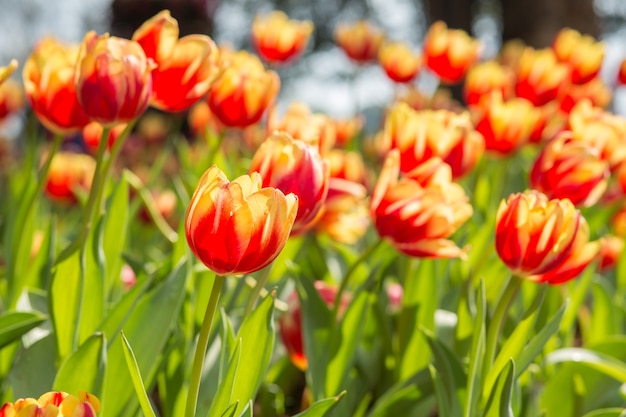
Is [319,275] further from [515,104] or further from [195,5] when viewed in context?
[195,5]

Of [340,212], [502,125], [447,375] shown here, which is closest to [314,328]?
[447,375]

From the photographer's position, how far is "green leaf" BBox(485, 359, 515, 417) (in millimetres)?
774

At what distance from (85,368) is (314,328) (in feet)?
1.12

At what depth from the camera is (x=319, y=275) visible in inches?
57.3

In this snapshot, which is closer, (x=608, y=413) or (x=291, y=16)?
(x=608, y=413)

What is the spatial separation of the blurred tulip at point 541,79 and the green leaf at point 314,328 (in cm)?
92

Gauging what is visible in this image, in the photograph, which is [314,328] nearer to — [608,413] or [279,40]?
[608,413]

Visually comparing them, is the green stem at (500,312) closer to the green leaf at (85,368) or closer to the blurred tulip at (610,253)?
the green leaf at (85,368)

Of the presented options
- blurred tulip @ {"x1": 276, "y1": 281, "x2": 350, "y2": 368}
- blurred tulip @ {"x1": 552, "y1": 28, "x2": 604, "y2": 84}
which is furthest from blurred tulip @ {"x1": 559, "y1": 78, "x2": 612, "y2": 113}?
blurred tulip @ {"x1": 276, "y1": 281, "x2": 350, "y2": 368}

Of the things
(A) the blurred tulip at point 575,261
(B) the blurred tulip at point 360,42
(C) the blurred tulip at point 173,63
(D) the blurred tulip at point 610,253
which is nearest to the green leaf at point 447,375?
(A) the blurred tulip at point 575,261

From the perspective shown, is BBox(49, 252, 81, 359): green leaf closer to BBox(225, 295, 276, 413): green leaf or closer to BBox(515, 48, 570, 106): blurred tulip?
BBox(225, 295, 276, 413): green leaf

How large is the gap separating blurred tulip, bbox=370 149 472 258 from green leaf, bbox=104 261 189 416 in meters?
0.26

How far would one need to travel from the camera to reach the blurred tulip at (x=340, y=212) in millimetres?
1223

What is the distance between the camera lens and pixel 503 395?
0.79m
